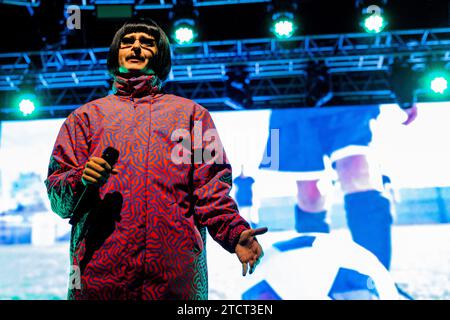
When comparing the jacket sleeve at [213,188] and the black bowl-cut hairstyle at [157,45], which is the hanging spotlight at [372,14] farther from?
the jacket sleeve at [213,188]

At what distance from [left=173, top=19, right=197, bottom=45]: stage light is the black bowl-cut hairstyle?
10.0ft

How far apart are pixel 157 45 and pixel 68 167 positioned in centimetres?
50

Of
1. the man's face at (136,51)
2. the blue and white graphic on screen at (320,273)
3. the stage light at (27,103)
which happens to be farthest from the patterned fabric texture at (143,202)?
the stage light at (27,103)

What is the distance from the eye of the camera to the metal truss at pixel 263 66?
4.84 metres

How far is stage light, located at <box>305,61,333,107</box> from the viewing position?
4.99 m

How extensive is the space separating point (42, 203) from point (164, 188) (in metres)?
3.94

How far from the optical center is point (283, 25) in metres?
4.46

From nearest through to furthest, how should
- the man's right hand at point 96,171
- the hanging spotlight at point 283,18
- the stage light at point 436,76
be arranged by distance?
the man's right hand at point 96,171 → the hanging spotlight at point 283,18 → the stage light at point 436,76

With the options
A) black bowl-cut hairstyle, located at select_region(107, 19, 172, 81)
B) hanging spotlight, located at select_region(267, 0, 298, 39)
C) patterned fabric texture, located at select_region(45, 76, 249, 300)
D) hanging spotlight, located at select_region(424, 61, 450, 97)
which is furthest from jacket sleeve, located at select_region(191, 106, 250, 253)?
hanging spotlight, located at select_region(424, 61, 450, 97)

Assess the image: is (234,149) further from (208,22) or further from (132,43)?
(132,43)

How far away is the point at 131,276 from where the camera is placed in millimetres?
1104

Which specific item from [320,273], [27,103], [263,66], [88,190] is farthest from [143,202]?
[27,103]

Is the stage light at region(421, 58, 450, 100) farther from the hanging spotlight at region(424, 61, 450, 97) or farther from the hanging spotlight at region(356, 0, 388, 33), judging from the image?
the hanging spotlight at region(356, 0, 388, 33)

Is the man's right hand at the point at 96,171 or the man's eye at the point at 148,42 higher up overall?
the man's eye at the point at 148,42
